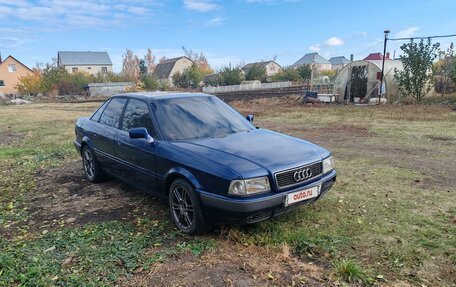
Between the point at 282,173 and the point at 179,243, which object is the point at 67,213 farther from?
the point at 282,173

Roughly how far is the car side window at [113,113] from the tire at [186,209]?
1.86m

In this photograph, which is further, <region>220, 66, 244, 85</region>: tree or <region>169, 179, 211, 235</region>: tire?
<region>220, 66, 244, 85</region>: tree

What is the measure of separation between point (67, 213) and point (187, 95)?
2.40m

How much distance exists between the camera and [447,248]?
11.6 feet

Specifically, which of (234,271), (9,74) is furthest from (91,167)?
(9,74)

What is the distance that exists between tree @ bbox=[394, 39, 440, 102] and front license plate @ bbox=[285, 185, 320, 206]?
18.0 metres

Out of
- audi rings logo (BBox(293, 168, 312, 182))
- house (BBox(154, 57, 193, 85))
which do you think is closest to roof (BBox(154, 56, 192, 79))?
house (BBox(154, 57, 193, 85))

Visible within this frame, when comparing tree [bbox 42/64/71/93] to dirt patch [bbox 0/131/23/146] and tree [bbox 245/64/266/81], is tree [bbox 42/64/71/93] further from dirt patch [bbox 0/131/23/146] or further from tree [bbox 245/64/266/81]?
dirt patch [bbox 0/131/23/146]

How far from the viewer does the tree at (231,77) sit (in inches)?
2104

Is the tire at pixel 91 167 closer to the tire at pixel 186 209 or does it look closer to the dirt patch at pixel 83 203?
the dirt patch at pixel 83 203

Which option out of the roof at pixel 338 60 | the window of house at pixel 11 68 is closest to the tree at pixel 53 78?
the window of house at pixel 11 68

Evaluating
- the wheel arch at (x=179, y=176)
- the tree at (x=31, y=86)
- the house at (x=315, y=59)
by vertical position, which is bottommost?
the wheel arch at (x=179, y=176)

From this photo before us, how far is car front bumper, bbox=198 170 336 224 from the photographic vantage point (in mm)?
3404

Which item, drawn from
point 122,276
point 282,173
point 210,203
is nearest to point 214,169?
point 210,203
